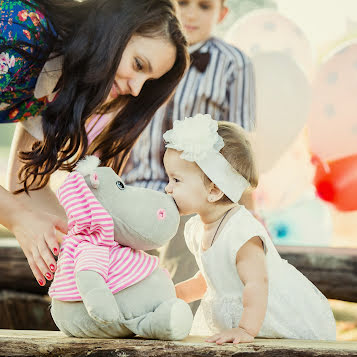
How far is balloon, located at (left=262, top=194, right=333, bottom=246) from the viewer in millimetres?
3092

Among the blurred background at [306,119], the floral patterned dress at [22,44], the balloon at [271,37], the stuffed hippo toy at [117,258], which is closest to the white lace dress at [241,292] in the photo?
the stuffed hippo toy at [117,258]

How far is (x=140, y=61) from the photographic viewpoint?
1.72 metres

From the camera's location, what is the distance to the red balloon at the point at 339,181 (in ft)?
9.62

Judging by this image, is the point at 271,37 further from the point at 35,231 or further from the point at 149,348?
the point at 149,348

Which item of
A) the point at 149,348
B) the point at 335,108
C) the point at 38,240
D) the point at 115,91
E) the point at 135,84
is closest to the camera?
the point at 149,348

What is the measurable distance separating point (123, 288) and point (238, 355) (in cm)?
26

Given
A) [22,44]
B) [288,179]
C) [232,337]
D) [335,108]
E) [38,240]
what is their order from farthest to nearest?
[288,179]
[335,108]
[22,44]
[38,240]
[232,337]

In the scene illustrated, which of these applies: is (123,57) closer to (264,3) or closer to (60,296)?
(60,296)

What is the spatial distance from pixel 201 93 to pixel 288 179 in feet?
2.56

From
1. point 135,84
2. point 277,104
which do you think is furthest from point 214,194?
point 277,104

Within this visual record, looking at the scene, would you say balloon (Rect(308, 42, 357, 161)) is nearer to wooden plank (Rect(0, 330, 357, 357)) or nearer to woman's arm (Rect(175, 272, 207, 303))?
woman's arm (Rect(175, 272, 207, 303))

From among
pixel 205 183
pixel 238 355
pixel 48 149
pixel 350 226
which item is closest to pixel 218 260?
pixel 205 183

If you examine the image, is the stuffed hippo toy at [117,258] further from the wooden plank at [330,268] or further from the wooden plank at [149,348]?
the wooden plank at [330,268]

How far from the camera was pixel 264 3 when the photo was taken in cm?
328
